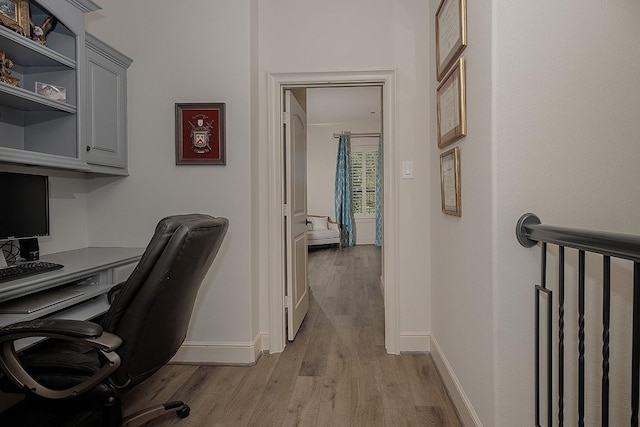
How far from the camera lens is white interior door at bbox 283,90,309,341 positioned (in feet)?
9.48

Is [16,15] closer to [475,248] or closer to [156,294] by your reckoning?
[156,294]

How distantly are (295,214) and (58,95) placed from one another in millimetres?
1715

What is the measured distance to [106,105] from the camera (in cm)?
236

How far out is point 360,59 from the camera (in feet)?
8.88

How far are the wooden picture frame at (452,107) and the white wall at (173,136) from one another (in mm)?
1213

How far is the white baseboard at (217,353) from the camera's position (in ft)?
8.36

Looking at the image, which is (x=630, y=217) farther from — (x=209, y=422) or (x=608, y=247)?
(x=209, y=422)

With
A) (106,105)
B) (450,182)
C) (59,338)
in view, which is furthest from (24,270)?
(450,182)

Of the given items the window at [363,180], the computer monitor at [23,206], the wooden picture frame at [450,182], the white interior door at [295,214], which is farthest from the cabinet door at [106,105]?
the window at [363,180]

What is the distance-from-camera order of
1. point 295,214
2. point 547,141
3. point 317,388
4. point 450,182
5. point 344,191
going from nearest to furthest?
Answer: point 547,141
point 450,182
point 317,388
point 295,214
point 344,191

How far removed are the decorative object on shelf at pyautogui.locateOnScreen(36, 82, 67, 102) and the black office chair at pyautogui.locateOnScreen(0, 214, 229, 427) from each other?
1.21 meters

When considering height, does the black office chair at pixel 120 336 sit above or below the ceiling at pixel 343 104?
below

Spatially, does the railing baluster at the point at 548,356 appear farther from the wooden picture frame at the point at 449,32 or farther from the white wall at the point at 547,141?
the wooden picture frame at the point at 449,32

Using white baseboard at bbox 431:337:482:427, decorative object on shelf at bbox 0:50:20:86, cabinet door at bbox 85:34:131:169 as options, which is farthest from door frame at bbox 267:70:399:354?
decorative object on shelf at bbox 0:50:20:86
